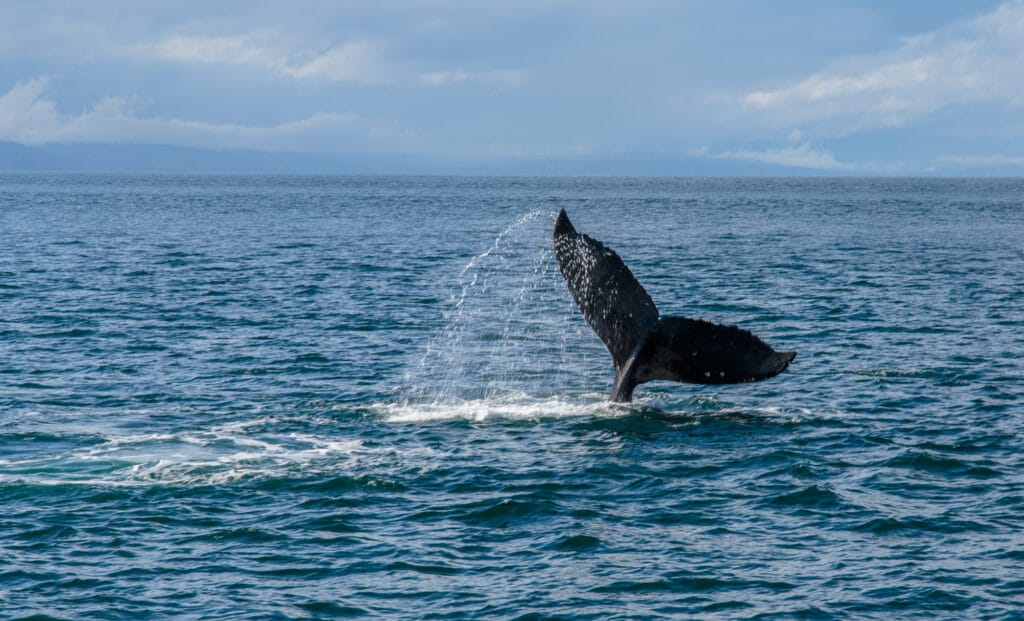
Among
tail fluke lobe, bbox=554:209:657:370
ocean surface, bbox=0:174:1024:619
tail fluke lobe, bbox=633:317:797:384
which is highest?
tail fluke lobe, bbox=554:209:657:370

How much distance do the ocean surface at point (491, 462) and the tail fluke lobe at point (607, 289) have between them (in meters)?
1.71

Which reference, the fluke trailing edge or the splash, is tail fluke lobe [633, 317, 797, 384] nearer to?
the fluke trailing edge

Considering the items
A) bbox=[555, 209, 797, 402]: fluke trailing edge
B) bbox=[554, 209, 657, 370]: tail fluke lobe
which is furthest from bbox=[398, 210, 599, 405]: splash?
bbox=[555, 209, 797, 402]: fluke trailing edge

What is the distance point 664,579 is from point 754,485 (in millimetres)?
3410

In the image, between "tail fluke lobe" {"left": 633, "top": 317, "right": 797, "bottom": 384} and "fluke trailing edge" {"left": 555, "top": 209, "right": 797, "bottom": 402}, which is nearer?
"tail fluke lobe" {"left": 633, "top": 317, "right": 797, "bottom": 384}

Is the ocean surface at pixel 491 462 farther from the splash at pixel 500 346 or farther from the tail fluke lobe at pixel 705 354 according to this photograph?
the tail fluke lobe at pixel 705 354

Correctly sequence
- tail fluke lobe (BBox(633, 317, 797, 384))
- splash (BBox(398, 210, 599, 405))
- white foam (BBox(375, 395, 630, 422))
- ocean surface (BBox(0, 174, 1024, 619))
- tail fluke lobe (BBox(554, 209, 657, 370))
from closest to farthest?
ocean surface (BBox(0, 174, 1024, 619)) < tail fluke lobe (BBox(633, 317, 797, 384)) < tail fluke lobe (BBox(554, 209, 657, 370)) < white foam (BBox(375, 395, 630, 422)) < splash (BBox(398, 210, 599, 405))

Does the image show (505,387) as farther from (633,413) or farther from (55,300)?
(55,300)

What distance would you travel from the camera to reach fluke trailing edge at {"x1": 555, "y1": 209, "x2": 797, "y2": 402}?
52.7 feet

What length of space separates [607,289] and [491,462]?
2920 millimetres

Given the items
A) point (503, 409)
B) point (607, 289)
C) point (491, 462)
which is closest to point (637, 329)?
point (607, 289)

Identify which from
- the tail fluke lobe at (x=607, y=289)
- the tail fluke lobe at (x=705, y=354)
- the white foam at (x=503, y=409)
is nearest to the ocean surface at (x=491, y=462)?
the white foam at (x=503, y=409)

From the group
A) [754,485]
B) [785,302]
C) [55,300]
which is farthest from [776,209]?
[754,485]

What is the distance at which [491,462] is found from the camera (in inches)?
659
